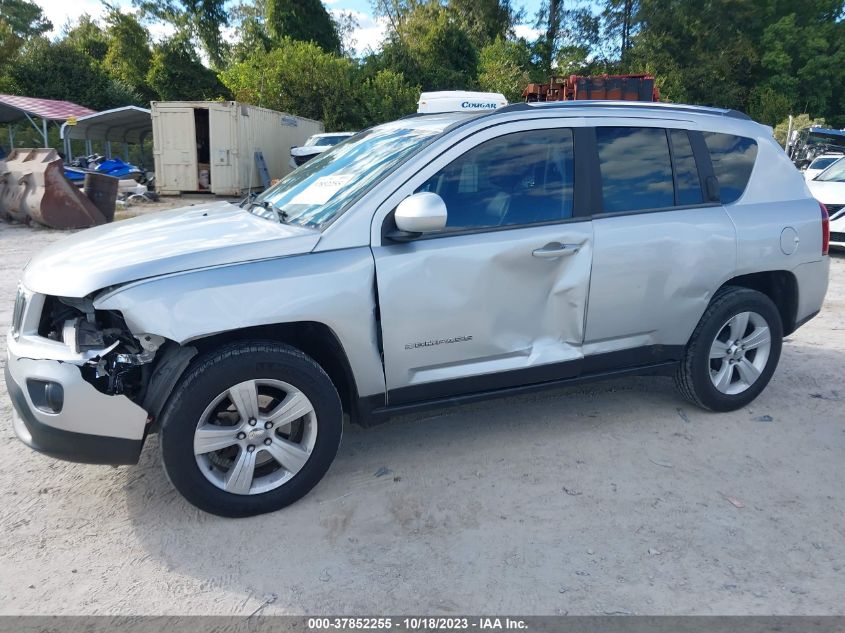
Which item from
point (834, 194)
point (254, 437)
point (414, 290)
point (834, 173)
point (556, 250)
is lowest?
A: point (254, 437)

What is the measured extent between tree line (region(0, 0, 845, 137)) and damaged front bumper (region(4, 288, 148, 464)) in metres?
25.4

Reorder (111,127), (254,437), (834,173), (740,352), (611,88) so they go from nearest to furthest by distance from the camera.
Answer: (254,437), (740,352), (834,173), (611,88), (111,127)

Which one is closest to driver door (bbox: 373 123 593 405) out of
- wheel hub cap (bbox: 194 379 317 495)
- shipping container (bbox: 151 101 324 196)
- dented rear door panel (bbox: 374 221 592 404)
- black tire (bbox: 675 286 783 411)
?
dented rear door panel (bbox: 374 221 592 404)

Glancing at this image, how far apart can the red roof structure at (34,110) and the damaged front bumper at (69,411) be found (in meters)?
20.9

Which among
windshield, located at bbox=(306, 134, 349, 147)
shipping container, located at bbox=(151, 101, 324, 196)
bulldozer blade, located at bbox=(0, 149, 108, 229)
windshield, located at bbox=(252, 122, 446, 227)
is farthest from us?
shipping container, located at bbox=(151, 101, 324, 196)

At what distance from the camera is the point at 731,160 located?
4094mm

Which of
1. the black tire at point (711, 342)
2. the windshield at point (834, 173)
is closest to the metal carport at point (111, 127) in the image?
the windshield at point (834, 173)

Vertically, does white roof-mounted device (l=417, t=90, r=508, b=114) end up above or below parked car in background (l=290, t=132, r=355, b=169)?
below

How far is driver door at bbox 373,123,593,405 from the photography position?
3.15 meters

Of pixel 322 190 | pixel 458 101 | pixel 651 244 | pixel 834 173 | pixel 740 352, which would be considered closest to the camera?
pixel 322 190

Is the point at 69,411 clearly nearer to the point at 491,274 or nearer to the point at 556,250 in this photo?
the point at 491,274

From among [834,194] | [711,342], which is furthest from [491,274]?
[834,194]

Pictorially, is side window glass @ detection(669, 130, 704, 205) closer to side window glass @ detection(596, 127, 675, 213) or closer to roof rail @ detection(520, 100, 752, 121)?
side window glass @ detection(596, 127, 675, 213)

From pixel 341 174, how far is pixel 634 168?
66.8 inches
